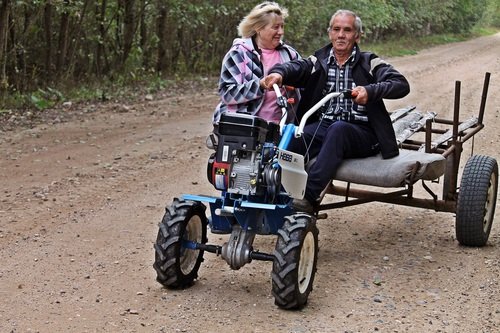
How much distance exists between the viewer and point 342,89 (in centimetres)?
667

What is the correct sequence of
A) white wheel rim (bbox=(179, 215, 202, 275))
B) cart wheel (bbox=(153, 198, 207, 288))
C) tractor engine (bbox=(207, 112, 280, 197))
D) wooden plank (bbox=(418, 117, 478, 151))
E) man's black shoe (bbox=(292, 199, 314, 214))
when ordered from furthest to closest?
wooden plank (bbox=(418, 117, 478, 151)), man's black shoe (bbox=(292, 199, 314, 214)), white wheel rim (bbox=(179, 215, 202, 275)), cart wheel (bbox=(153, 198, 207, 288)), tractor engine (bbox=(207, 112, 280, 197))

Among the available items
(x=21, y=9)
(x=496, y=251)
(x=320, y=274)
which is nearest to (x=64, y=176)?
(x=320, y=274)

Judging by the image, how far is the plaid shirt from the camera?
6658 millimetres

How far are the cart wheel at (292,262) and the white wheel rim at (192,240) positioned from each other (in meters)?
0.69

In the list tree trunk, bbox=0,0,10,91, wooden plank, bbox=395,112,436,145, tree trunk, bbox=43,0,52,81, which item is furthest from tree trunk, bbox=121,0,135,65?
wooden plank, bbox=395,112,436,145

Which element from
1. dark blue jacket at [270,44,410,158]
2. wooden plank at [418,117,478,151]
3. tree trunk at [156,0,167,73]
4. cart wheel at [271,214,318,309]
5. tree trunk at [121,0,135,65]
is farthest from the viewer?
tree trunk at [156,0,167,73]

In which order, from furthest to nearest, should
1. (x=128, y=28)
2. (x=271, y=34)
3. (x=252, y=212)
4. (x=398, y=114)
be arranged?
(x=128, y=28), (x=398, y=114), (x=271, y=34), (x=252, y=212)

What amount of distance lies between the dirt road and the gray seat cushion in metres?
0.67

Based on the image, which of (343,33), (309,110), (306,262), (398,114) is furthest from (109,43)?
(306,262)

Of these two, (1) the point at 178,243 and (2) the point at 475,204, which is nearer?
(1) the point at 178,243

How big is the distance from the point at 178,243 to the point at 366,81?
2.07 meters

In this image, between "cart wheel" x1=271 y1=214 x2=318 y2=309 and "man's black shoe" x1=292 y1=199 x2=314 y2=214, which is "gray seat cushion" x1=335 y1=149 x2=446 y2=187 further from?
"cart wheel" x1=271 y1=214 x2=318 y2=309

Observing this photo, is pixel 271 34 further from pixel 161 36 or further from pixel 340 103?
pixel 161 36

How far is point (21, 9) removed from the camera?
51.3 ft
